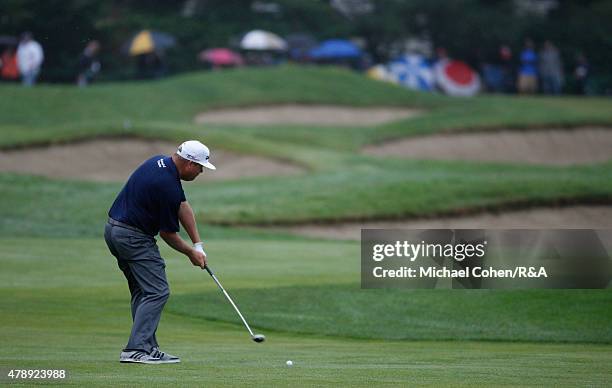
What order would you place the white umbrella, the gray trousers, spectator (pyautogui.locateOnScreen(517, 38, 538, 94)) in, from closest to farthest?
the gray trousers → the white umbrella → spectator (pyautogui.locateOnScreen(517, 38, 538, 94))

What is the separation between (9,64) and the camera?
60.9 metres

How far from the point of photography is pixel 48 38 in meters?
64.4

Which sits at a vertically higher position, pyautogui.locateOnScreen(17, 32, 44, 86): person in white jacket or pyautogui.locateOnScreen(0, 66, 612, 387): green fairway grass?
pyautogui.locateOnScreen(17, 32, 44, 86): person in white jacket

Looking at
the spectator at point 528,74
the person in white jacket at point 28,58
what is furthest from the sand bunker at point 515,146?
the spectator at point 528,74

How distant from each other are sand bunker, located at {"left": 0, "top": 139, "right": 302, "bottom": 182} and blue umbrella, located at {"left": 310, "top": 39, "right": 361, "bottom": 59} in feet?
85.0

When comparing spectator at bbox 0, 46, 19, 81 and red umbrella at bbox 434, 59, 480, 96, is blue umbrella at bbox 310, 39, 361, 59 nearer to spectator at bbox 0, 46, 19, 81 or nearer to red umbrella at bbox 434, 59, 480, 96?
red umbrella at bbox 434, 59, 480, 96

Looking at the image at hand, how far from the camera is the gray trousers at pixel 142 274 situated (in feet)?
40.8

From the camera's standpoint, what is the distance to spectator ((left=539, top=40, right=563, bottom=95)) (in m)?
66.8

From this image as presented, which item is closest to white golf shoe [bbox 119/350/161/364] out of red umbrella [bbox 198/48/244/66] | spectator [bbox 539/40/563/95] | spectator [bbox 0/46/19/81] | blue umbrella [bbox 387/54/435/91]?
spectator [bbox 0/46/19/81]

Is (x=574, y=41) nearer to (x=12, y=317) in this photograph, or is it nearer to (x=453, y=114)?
(x=453, y=114)

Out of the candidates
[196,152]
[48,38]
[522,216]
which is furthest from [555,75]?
[196,152]

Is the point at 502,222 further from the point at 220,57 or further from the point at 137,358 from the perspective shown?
the point at 220,57

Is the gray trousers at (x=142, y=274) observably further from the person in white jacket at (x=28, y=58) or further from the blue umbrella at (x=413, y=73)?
the blue umbrella at (x=413, y=73)

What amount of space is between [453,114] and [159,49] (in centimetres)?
1674
